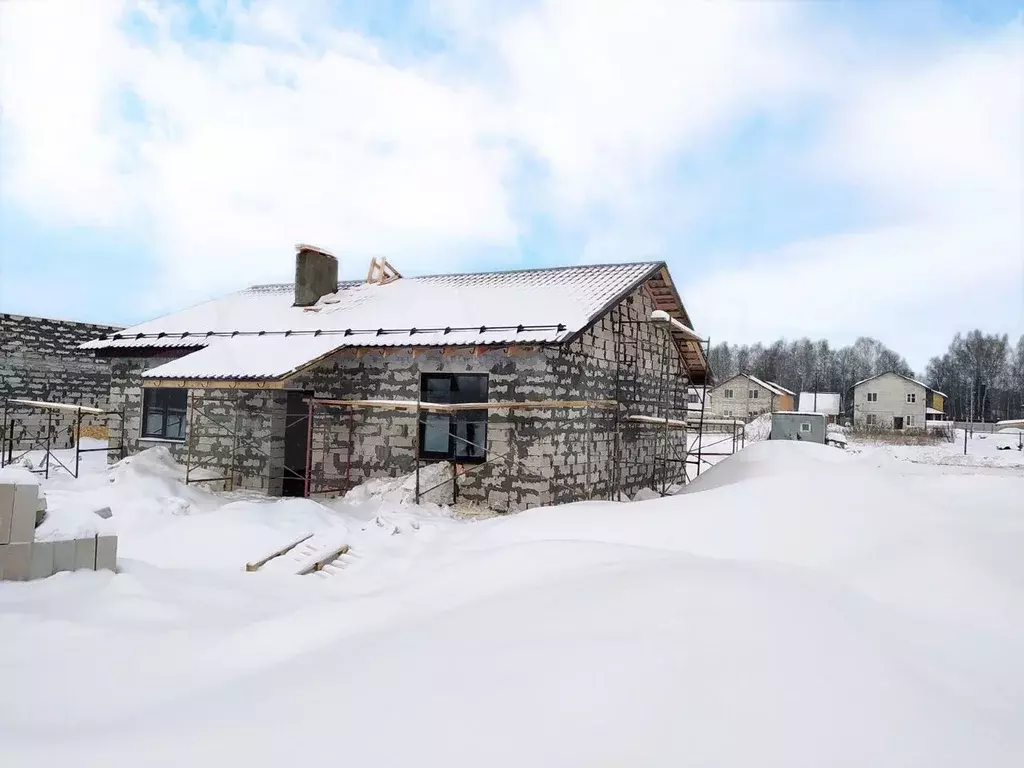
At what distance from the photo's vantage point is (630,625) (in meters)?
4.22

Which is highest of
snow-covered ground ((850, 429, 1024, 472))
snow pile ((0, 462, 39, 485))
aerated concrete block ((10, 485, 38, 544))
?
snow pile ((0, 462, 39, 485))

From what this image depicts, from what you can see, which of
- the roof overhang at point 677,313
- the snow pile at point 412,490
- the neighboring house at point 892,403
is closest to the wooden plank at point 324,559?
the snow pile at point 412,490

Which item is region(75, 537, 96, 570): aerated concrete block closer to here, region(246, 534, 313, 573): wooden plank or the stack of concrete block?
the stack of concrete block

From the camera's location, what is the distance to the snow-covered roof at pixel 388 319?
38.7 ft

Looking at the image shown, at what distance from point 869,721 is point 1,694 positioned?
487cm

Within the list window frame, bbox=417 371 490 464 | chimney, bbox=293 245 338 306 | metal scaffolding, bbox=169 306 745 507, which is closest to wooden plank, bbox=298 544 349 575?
metal scaffolding, bbox=169 306 745 507

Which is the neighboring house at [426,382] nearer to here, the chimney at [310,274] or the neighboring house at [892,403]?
the chimney at [310,274]

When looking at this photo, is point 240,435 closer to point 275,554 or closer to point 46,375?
point 275,554

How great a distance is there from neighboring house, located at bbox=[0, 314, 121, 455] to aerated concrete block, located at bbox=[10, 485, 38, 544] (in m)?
16.8

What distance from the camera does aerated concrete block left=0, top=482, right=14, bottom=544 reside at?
505 centimetres

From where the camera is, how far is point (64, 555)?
5355 millimetres

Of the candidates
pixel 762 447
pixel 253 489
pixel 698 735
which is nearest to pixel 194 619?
pixel 698 735

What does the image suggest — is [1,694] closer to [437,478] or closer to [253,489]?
[437,478]

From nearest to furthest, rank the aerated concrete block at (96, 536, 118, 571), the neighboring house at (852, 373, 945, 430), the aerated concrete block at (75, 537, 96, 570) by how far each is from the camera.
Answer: the aerated concrete block at (75, 537, 96, 570)
the aerated concrete block at (96, 536, 118, 571)
the neighboring house at (852, 373, 945, 430)
